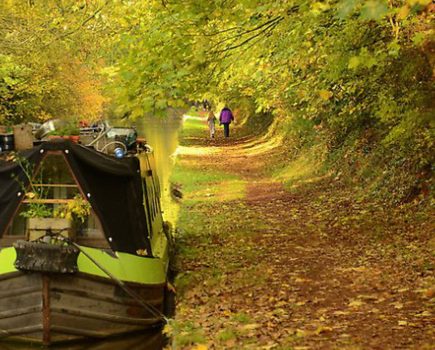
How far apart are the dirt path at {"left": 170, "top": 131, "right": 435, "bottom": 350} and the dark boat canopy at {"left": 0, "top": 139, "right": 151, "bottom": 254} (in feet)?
4.18

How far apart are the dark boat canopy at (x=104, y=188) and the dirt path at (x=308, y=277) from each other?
1.27m

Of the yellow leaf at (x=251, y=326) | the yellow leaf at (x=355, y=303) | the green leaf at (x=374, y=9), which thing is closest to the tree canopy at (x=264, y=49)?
the green leaf at (x=374, y=9)

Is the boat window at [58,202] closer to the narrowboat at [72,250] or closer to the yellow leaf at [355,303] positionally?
the narrowboat at [72,250]

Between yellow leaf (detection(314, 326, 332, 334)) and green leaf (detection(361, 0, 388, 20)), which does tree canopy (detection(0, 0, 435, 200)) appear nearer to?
green leaf (detection(361, 0, 388, 20))

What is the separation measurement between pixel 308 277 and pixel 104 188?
3.14 m

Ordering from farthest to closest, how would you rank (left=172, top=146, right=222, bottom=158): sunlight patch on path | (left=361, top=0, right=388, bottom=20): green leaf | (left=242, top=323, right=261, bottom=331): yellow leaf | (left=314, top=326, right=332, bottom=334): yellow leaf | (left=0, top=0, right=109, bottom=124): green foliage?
1. (left=172, top=146, right=222, bottom=158): sunlight patch on path
2. (left=0, top=0, right=109, bottom=124): green foliage
3. (left=242, top=323, right=261, bottom=331): yellow leaf
4. (left=314, top=326, right=332, bottom=334): yellow leaf
5. (left=361, top=0, right=388, bottom=20): green leaf

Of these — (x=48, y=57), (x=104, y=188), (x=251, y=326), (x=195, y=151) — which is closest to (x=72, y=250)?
(x=104, y=188)

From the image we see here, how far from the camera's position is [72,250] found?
28.6ft

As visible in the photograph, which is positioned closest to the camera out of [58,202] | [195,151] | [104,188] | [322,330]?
[322,330]

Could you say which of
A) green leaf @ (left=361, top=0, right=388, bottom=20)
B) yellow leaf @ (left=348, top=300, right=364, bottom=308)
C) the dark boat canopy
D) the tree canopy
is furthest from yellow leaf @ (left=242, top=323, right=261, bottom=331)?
green leaf @ (left=361, top=0, right=388, bottom=20)

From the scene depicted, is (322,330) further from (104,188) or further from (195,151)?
(195,151)

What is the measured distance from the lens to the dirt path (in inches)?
303

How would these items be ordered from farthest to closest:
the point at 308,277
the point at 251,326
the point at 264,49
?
the point at 264,49, the point at 308,277, the point at 251,326

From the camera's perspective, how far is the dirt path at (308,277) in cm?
770
